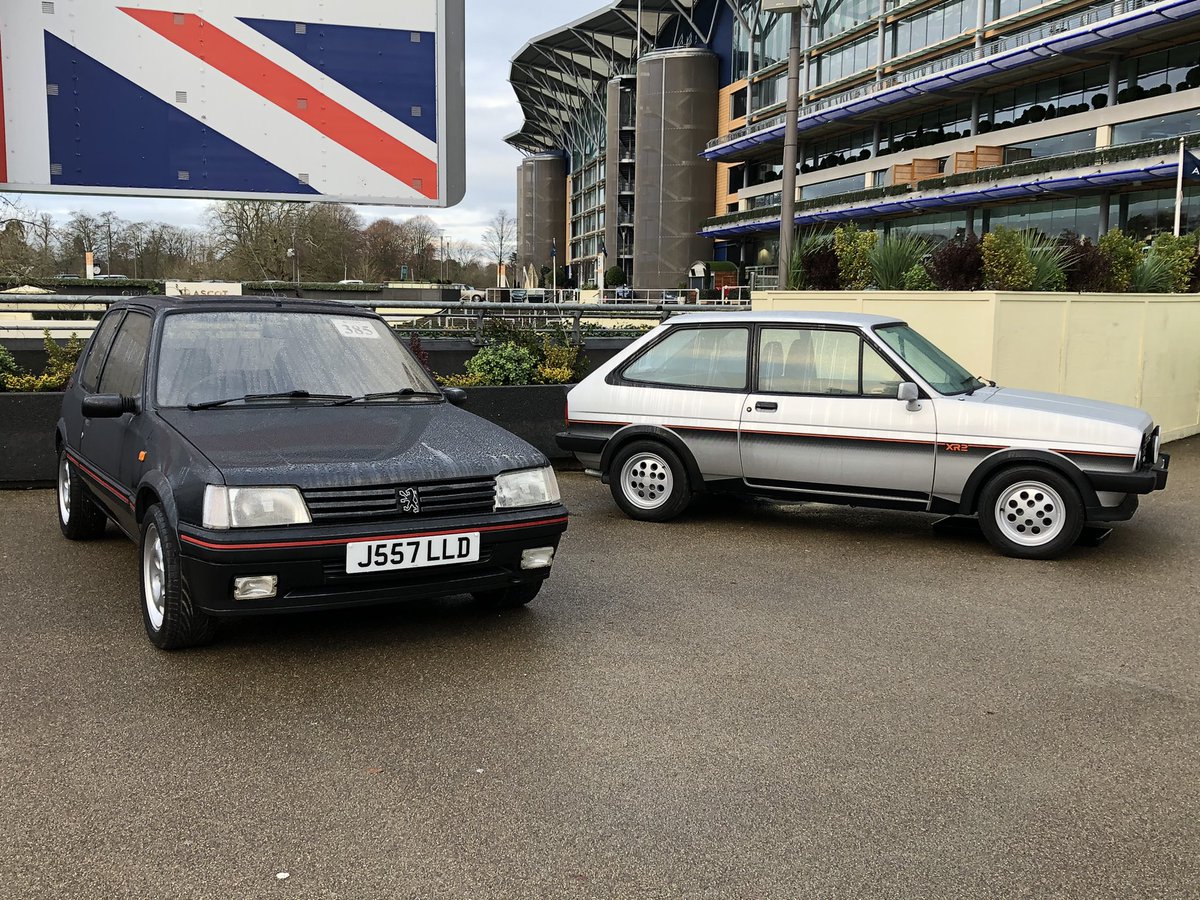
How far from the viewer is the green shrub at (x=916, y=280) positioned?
42.1 feet

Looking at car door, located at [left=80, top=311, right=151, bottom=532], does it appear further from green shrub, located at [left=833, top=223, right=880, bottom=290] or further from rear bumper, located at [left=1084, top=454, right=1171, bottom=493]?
green shrub, located at [left=833, top=223, right=880, bottom=290]

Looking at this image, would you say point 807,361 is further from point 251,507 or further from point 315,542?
point 251,507

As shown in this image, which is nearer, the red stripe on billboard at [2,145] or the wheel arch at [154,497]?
the wheel arch at [154,497]

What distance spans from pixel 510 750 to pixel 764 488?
4383mm

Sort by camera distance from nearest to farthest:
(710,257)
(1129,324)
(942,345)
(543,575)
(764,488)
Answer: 1. (543,575)
2. (764,488)
3. (942,345)
4. (1129,324)
5. (710,257)

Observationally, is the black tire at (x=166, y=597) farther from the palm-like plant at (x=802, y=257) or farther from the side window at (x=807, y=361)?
the palm-like plant at (x=802, y=257)

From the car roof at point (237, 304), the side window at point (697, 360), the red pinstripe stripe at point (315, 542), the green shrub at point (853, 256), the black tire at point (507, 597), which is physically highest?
the green shrub at point (853, 256)

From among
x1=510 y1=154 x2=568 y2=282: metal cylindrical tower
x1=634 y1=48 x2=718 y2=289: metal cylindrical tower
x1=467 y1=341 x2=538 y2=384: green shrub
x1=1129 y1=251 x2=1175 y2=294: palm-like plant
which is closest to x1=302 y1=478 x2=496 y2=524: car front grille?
x1=467 y1=341 x2=538 y2=384: green shrub

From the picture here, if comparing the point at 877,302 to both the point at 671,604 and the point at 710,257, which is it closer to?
the point at 671,604

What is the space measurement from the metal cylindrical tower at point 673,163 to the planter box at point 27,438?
74840 millimetres

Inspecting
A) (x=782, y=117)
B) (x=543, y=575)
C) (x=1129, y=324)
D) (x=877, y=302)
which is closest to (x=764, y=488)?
(x=543, y=575)

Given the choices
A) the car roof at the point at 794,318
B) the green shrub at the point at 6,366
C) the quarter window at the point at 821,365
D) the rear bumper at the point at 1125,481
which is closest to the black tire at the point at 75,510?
the green shrub at the point at 6,366

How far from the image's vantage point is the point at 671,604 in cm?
598

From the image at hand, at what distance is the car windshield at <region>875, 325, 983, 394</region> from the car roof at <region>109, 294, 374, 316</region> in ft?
12.3
